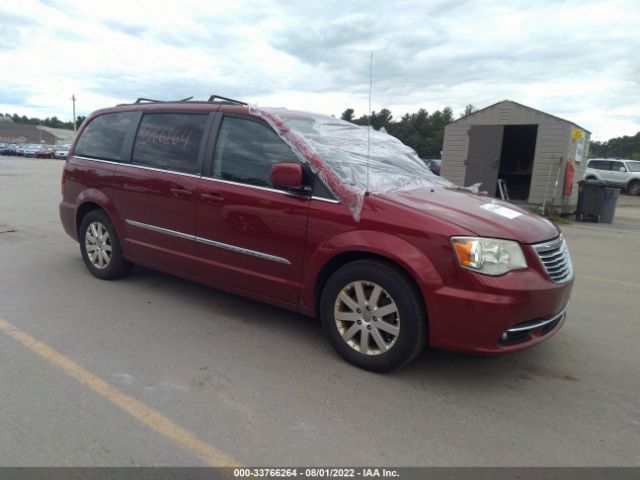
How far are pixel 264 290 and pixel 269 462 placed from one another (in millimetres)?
1624

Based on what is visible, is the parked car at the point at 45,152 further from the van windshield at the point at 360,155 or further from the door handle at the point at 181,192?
the van windshield at the point at 360,155

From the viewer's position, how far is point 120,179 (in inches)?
192

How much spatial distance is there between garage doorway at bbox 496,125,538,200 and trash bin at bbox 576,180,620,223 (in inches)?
113

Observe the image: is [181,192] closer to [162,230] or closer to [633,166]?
[162,230]

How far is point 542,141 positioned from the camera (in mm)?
12594

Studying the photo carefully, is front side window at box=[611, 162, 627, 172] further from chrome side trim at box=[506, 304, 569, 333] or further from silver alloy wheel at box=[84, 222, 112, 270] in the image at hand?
silver alloy wheel at box=[84, 222, 112, 270]

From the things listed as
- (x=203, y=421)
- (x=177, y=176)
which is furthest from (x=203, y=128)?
(x=203, y=421)

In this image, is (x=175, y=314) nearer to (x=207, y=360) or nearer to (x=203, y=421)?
(x=207, y=360)

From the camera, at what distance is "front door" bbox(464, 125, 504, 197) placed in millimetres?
13359

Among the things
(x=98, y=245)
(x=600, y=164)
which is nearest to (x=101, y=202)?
(x=98, y=245)

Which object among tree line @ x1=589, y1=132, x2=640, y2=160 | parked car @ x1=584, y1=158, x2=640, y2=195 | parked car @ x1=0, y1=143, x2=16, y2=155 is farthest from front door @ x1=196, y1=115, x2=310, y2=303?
tree line @ x1=589, y1=132, x2=640, y2=160

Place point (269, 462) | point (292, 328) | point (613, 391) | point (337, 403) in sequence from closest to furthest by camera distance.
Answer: point (269, 462), point (337, 403), point (613, 391), point (292, 328)

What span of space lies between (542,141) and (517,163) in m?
3.18

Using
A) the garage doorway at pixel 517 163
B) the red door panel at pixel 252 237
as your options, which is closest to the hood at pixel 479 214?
the red door panel at pixel 252 237
